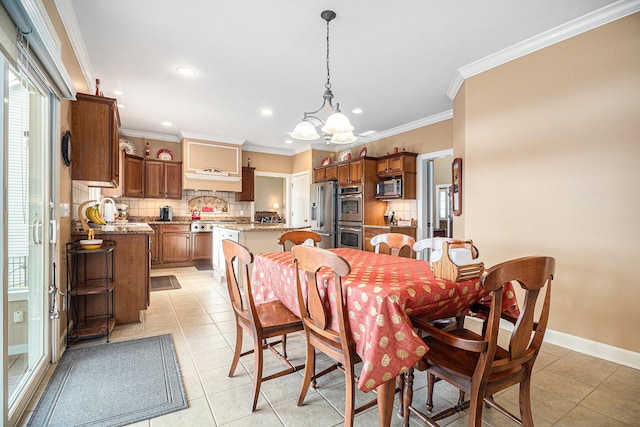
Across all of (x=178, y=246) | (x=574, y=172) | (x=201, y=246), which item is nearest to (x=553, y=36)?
(x=574, y=172)

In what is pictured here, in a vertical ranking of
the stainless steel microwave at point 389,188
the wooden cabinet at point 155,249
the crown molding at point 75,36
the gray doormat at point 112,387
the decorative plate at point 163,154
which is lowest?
the gray doormat at point 112,387

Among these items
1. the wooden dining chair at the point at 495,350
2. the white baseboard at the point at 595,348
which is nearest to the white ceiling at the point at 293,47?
the wooden dining chair at the point at 495,350

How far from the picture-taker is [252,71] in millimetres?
3330

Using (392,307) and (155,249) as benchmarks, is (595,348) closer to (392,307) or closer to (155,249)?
(392,307)

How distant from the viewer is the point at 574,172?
249 cm

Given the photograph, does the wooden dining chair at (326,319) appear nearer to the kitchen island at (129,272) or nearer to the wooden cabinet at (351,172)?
the kitchen island at (129,272)

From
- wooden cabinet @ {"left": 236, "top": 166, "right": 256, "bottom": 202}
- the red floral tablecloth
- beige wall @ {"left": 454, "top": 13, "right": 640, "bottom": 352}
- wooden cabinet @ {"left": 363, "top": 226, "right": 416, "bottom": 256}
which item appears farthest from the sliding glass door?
wooden cabinet @ {"left": 236, "top": 166, "right": 256, "bottom": 202}

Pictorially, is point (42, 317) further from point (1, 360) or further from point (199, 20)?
Answer: point (199, 20)

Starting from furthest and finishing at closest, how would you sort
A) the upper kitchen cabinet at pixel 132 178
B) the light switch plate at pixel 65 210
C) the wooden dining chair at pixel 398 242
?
the upper kitchen cabinet at pixel 132 178 → the wooden dining chair at pixel 398 242 → the light switch plate at pixel 65 210

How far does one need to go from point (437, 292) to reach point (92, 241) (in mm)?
2757

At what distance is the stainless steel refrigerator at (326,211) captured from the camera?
6.07 m

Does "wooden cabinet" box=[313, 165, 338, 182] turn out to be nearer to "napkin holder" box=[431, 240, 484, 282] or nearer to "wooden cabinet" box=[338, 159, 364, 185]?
"wooden cabinet" box=[338, 159, 364, 185]

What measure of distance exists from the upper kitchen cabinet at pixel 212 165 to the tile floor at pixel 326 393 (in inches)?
152

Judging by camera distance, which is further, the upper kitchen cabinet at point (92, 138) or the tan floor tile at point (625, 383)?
the upper kitchen cabinet at point (92, 138)
